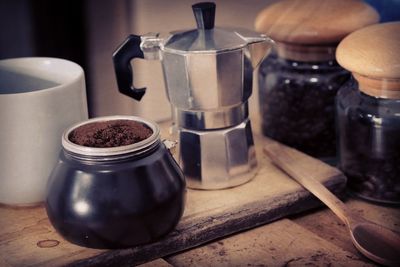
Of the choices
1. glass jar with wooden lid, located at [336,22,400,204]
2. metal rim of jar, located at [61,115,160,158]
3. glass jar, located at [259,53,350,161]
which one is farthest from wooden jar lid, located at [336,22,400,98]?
metal rim of jar, located at [61,115,160,158]

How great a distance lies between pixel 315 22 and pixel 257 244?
29cm

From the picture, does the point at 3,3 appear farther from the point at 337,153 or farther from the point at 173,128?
the point at 337,153

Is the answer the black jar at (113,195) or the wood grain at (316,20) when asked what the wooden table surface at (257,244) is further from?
the wood grain at (316,20)

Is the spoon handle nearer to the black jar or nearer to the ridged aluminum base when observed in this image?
the ridged aluminum base

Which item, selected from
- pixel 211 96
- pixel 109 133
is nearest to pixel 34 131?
pixel 109 133

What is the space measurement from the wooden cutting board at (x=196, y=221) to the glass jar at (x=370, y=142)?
25 millimetres

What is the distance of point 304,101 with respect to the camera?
860 mm

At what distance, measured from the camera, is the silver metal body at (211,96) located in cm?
71

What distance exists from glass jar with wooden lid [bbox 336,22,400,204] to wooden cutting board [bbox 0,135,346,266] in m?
0.03

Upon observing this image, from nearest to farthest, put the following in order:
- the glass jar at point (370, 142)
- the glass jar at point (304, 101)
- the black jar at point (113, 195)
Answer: the black jar at point (113, 195)
the glass jar at point (370, 142)
the glass jar at point (304, 101)

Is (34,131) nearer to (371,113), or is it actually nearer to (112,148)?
(112,148)

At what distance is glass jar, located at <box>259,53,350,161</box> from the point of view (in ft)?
2.80

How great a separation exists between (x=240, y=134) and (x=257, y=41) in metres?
0.11

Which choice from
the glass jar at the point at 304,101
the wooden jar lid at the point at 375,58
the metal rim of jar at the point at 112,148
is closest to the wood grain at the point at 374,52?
the wooden jar lid at the point at 375,58
